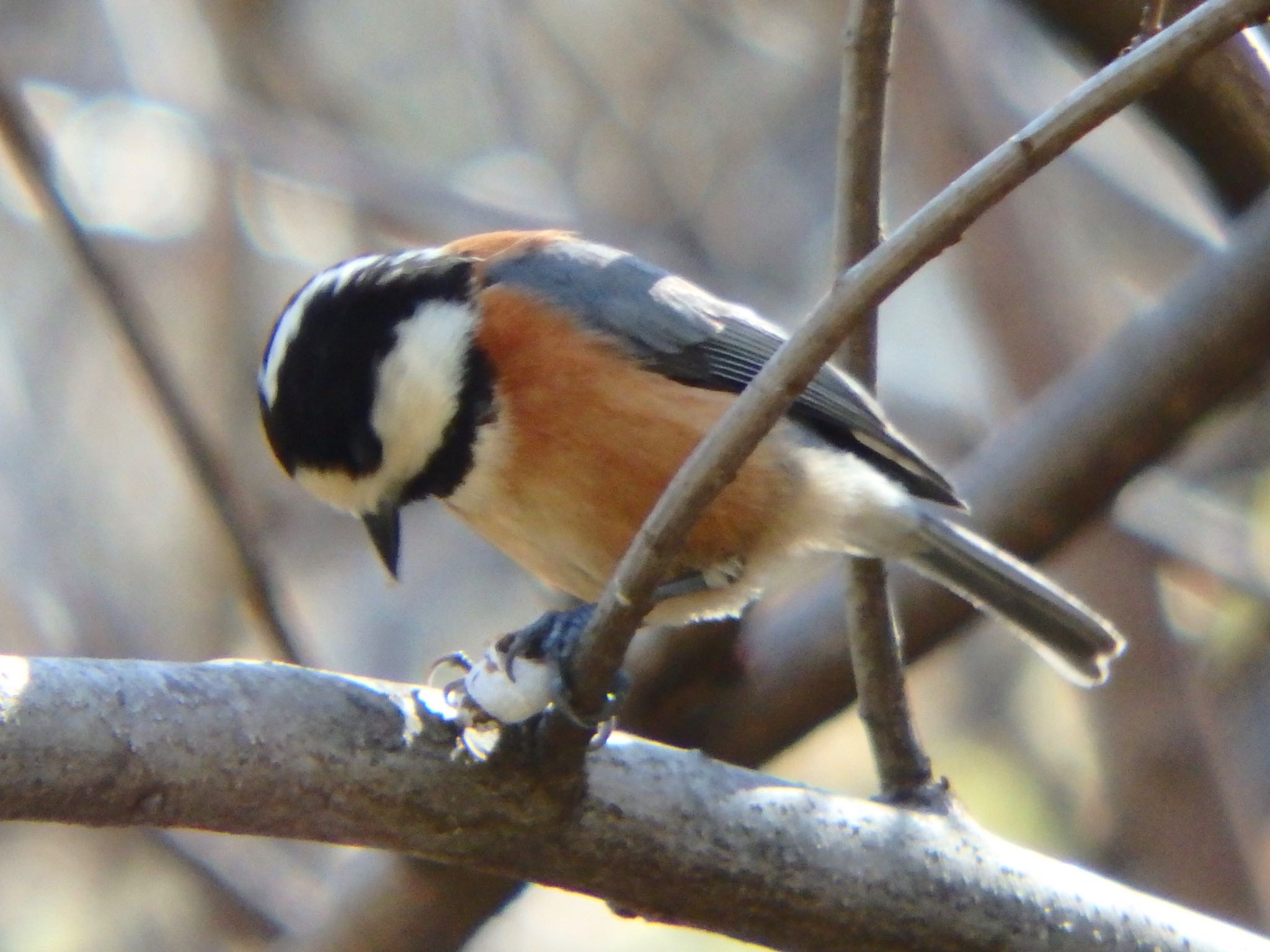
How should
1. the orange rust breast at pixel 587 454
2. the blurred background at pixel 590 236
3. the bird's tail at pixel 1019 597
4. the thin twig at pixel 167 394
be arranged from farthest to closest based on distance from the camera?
the blurred background at pixel 590 236, the bird's tail at pixel 1019 597, the thin twig at pixel 167 394, the orange rust breast at pixel 587 454

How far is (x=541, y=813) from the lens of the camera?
179 cm

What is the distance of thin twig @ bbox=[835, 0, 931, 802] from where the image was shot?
1.86 m

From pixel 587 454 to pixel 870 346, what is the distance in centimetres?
50

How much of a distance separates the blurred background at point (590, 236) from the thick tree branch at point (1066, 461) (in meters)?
0.37

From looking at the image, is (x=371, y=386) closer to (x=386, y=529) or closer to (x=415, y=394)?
(x=415, y=394)

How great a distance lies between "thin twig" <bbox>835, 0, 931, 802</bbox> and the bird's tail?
0.57m

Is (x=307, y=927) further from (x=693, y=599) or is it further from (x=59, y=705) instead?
(x=59, y=705)

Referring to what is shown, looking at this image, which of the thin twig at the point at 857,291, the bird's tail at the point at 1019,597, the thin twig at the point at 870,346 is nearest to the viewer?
the thin twig at the point at 857,291

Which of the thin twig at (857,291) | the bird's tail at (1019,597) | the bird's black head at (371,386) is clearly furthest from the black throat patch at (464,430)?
the bird's tail at (1019,597)

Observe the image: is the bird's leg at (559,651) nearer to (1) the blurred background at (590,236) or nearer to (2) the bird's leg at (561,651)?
(2) the bird's leg at (561,651)

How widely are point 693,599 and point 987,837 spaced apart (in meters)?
0.71

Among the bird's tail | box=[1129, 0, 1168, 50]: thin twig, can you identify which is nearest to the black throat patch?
the bird's tail

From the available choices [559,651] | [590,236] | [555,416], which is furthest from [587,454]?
[590,236]

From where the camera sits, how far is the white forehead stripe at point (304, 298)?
2.41 meters
